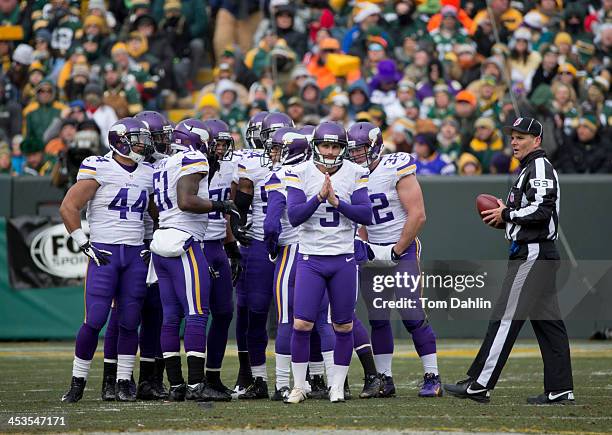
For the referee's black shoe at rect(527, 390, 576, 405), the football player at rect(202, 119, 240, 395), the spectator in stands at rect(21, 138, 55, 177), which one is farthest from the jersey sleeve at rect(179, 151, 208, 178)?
the spectator in stands at rect(21, 138, 55, 177)

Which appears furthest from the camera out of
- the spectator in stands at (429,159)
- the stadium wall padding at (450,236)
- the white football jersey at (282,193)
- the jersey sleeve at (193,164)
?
the spectator in stands at (429,159)

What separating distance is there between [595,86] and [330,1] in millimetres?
4366

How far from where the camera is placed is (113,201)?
27.9 feet

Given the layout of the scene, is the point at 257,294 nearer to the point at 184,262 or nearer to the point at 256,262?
the point at 256,262

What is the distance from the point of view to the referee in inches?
313

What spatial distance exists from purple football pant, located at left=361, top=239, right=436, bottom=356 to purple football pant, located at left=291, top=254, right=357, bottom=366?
2.12ft

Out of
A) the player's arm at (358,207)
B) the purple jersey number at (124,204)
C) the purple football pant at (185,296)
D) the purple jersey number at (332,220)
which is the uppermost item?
the player's arm at (358,207)

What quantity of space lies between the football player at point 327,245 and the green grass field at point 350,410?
0.41 meters

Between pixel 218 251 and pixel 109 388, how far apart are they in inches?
46.7

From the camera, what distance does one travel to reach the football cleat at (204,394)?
27.2 ft

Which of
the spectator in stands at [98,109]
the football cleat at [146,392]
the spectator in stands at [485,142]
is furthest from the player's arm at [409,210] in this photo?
the spectator in stands at [98,109]

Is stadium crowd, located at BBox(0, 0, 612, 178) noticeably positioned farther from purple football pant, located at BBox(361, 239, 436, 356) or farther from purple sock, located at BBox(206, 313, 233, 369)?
purple football pant, located at BBox(361, 239, 436, 356)

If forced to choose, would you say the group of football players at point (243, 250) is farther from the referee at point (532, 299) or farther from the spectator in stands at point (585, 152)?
the spectator in stands at point (585, 152)

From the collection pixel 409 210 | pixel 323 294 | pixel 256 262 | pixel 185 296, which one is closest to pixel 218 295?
pixel 256 262
